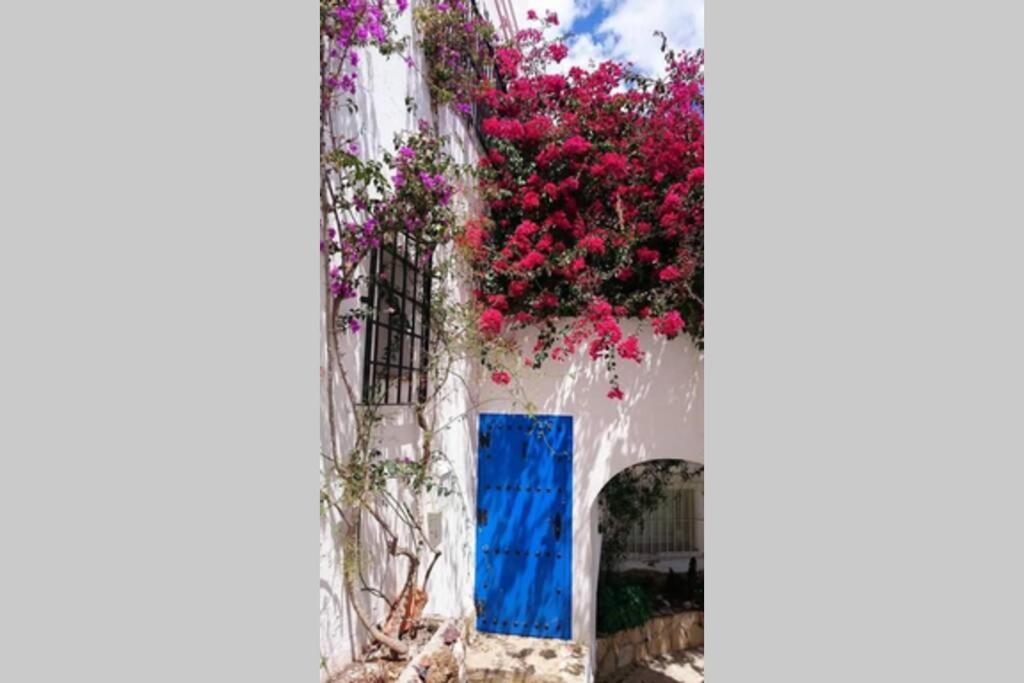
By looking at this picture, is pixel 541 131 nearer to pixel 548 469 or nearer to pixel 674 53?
pixel 674 53

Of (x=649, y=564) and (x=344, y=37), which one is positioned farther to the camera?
(x=649, y=564)

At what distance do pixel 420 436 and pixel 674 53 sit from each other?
8.62 ft

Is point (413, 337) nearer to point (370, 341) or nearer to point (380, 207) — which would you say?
point (370, 341)

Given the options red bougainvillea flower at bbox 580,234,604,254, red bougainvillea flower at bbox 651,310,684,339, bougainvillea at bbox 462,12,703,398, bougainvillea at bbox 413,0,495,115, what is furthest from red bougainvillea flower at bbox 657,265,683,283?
bougainvillea at bbox 413,0,495,115

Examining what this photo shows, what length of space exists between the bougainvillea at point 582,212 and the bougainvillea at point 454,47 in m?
0.23

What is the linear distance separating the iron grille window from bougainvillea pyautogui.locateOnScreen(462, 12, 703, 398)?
0.65 metres

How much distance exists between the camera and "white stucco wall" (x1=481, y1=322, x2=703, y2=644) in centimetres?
429

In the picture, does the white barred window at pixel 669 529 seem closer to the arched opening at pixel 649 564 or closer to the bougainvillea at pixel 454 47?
the arched opening at pixel 649 564

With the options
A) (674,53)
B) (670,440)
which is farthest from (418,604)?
(674,53)

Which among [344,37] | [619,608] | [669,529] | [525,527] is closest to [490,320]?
[525,527]

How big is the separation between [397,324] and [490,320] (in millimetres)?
1064

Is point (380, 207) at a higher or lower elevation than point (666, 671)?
higher

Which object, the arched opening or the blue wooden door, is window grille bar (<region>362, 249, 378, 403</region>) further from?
the arched opening

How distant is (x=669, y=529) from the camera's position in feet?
23.4
